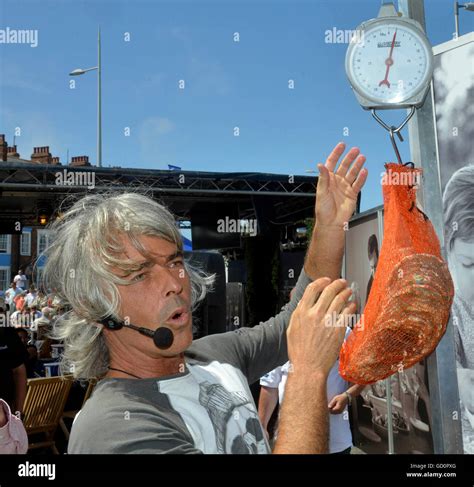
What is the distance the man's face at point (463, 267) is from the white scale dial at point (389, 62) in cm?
92

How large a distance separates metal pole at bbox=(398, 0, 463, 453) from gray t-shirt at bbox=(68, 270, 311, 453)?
0.63m

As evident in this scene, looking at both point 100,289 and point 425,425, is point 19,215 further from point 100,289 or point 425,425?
point 100,289

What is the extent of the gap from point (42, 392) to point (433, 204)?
15.2 ft

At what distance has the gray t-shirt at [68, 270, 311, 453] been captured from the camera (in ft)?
3.70

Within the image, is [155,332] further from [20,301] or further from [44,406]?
[20,301]

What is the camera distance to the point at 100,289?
1.33m

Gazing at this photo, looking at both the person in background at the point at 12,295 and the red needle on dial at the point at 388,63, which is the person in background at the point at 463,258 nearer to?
the red needle on dial at the point at 388,63

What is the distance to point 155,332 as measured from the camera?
1.30 meters

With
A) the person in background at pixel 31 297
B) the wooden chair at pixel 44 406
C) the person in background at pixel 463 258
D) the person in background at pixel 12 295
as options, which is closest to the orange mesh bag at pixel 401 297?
the person in background at pixel 463 258

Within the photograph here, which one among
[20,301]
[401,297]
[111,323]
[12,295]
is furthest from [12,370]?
[12,295]

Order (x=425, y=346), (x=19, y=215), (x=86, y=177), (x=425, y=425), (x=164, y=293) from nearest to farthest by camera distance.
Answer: (x=164, y=293), (x=425, y=346), (x=425, y=425), (x=86, y=177), (x=19, y=215)

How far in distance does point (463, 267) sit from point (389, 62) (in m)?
1.10

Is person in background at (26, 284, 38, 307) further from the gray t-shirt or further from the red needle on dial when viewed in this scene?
the red needle on dial
